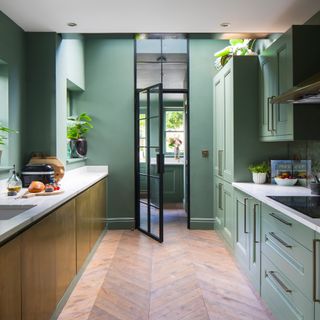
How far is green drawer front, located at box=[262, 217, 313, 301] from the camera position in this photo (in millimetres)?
1806

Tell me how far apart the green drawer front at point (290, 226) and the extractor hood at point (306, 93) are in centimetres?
76

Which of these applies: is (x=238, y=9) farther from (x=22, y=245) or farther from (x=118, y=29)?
(x=22, y=245)

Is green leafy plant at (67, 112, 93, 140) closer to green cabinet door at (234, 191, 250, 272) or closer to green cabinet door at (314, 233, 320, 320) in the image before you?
green cabinet door at (234, 191, 250, 272)

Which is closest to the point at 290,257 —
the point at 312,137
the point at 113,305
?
the point at 312,137

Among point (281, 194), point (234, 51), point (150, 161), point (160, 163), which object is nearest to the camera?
point (281, 194)

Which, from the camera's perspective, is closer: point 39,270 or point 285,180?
point 39,270

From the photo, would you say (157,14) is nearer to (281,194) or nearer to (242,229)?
(281,194)

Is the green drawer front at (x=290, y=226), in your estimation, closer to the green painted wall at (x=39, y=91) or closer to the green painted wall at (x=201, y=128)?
the green painted wall at (x=39, y=91)

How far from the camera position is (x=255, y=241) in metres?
2.83

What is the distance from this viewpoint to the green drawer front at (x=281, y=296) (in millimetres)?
1859

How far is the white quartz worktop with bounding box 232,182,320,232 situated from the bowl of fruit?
0.21ft

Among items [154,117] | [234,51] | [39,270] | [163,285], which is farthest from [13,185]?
[234,51]

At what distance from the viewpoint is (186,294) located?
2.86m

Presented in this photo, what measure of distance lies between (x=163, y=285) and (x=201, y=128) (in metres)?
2.49
